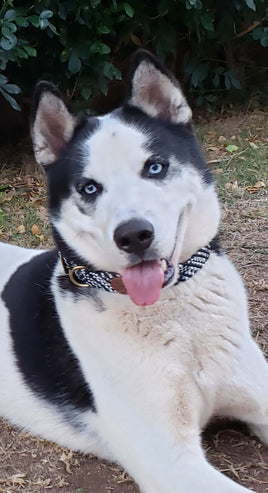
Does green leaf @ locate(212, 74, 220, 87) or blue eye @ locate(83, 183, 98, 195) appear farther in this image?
green leaf @ locate(212, 74, 220, 87)

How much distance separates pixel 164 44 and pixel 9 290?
11.2 ft

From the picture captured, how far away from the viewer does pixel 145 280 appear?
2.19 meters

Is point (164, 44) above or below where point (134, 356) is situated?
below

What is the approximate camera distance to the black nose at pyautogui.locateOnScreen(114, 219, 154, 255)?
2.05 meters

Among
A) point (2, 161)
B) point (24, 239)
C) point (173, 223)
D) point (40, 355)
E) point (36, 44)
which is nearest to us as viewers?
point (173, 223)

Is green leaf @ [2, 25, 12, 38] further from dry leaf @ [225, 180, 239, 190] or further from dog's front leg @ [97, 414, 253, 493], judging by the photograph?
dog's front leg @ [97, 414, 253, 493]

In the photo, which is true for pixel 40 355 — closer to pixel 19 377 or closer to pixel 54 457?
pixel 19 377

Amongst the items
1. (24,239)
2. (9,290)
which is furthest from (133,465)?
(24,239)

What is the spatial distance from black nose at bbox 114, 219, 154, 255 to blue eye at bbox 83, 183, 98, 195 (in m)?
0.22

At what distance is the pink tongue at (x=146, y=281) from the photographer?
7.15 ft

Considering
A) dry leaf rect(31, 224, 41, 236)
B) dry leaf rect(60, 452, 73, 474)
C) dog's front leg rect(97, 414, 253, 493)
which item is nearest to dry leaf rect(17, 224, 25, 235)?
dry leaf rect(31, 224, 41, 236)

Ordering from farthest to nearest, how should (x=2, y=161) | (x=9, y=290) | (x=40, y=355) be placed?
1. (x=2, y=161)
2. (x=9, y=290)
3. (x=40, y=355)

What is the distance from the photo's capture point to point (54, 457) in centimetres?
266

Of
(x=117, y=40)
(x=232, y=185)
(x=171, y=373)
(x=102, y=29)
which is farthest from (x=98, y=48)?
(x=171, y=373)
